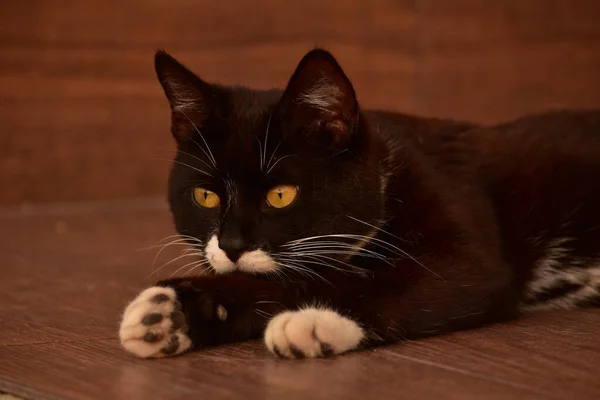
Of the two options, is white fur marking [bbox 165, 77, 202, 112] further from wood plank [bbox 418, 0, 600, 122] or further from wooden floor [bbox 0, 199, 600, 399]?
wood plank [bbox 418, 0, 600, 122]

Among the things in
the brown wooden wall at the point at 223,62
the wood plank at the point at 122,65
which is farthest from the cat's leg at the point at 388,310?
the wood plank at the point at 122,65

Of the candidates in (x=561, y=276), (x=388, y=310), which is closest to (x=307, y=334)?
(x=388, y=310)

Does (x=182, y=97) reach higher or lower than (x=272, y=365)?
higher

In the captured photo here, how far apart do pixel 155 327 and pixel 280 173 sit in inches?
11.8

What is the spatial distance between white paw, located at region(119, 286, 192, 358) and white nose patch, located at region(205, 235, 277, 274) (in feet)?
0.38

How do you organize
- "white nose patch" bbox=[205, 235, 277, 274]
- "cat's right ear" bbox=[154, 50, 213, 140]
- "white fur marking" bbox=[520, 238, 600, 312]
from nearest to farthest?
"white nose patch" bbox=[205, 235, 277, 274] < "cat's right ear" bbox=[154, 50, 213, 140] < "white fur marking" bbox=[520, 238, 600, 312]

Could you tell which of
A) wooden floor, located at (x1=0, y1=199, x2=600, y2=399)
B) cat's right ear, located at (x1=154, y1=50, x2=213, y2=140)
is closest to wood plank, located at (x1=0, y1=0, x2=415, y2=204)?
wooden floor, located at (x1=0, y1=199, x2=600, y2=399)

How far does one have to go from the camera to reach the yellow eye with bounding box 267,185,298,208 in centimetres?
137

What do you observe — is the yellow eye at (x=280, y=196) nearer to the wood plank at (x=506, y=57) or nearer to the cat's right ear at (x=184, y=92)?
the cat's right ear at (x=184, y=92)

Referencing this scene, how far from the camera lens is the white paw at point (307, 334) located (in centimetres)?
123

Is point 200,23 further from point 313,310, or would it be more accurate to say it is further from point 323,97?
point 313,310

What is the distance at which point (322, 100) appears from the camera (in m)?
1.39

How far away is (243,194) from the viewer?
1365 mm

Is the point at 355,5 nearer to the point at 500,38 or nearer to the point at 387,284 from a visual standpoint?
the point at 500,38
